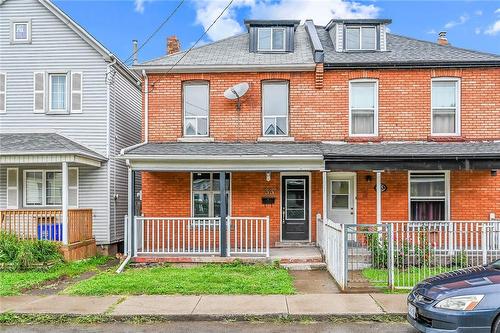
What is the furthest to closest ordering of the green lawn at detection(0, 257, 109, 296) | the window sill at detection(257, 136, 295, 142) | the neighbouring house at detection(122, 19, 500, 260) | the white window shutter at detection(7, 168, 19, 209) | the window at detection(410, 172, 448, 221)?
the white window shutter at detection(7, 168, 19, 209), the window sill at detection(257, 136, 295, 142), the window at detection(410, 172, 448, 221), the neighbouring house at detection(122, 19, 500, 260), the green lawn at detection(0, 257, 109, 296)

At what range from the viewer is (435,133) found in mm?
14242

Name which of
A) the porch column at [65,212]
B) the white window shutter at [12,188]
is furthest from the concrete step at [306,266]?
the white window shutter at [12,188]

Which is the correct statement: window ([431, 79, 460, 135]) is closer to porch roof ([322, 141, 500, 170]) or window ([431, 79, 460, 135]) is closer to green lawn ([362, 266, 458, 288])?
porch roof ([322, 141, 500, 170])

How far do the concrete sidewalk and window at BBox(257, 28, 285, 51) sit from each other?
9.06 metres

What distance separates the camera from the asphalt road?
23.9 ft

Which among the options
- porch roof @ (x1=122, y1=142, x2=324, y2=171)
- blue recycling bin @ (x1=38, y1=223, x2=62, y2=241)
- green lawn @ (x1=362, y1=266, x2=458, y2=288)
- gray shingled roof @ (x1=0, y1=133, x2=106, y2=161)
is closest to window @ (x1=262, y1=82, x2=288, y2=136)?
porch roof @ (x1=122, y1=142, x2=324, y2=171)

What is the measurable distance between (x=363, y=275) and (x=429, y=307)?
473cm

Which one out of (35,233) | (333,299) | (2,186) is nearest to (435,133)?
(333,299)

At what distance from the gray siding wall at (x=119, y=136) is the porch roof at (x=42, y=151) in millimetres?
1208

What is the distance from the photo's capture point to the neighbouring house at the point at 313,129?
14.0 metres

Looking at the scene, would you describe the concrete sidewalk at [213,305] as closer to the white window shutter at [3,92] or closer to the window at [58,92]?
the window at [58,92]

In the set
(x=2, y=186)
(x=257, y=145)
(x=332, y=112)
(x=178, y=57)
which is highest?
(x=178, y=57)

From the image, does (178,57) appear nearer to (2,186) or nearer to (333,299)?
(2,186)

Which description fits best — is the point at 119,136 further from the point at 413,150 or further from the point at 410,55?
the point at 410,55
